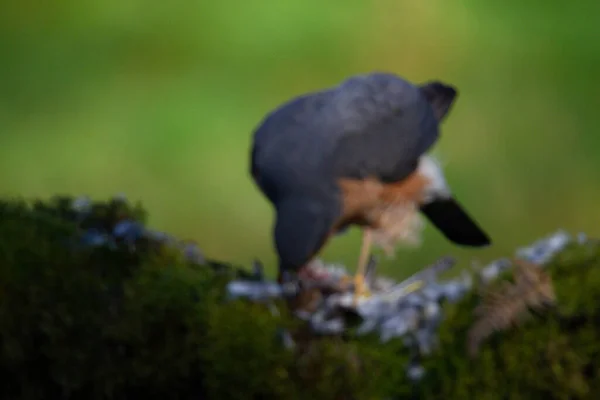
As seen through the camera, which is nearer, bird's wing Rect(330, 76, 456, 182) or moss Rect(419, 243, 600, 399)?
moss Rect(419, 243, 600, 399)

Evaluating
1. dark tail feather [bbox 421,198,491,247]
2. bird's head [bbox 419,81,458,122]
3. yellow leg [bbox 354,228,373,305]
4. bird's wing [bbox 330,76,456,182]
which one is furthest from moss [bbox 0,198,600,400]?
bird's head [bbox 419,81,458,122]

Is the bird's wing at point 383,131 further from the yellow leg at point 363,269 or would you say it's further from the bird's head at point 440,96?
the yellow leg at point 363,269

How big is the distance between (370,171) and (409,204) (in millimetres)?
165

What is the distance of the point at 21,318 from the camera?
4.29 feet

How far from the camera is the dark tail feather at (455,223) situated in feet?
6.46

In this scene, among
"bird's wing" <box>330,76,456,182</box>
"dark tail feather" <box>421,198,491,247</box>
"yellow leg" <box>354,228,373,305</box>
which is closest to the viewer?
"yellow leg" <box>354,228,373,305</box>

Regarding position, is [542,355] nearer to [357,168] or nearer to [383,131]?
[357,168]

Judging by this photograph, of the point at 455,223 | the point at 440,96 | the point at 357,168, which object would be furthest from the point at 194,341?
the point at 440,96

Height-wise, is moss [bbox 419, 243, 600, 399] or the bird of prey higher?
the bird of prey

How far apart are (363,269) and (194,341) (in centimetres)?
53

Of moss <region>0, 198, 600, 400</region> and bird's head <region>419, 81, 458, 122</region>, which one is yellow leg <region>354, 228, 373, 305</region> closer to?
moss <region>0, 198, 600, 400</region>

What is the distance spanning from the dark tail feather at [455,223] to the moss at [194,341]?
717 millimetres

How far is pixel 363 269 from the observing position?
1.66 m

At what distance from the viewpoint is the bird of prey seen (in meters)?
1.53
